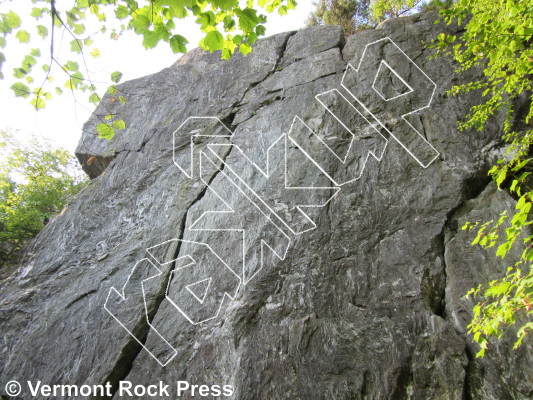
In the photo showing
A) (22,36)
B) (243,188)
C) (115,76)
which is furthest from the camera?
(243,188)

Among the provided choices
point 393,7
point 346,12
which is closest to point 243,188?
point 393,7

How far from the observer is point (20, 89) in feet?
10.8

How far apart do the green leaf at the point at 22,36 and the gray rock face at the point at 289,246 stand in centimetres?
324

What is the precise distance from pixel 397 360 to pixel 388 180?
2.51 m

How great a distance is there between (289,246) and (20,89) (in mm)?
3675

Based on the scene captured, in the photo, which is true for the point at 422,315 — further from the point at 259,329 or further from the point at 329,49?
the point at 329,49

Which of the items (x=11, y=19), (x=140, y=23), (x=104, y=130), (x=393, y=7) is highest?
(x=11, y=19)

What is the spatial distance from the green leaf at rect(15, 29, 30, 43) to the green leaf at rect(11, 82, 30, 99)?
1.36 ft

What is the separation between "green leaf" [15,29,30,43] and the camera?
3.13 m

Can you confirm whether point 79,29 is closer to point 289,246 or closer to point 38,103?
point 38,103

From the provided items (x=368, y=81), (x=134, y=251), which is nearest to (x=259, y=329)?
(x=134, y=251)

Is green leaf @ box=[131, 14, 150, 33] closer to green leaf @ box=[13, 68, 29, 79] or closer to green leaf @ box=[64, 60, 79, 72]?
green leaf @ box=[64, 60, 79, 72]

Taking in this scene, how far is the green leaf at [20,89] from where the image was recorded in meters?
3.27

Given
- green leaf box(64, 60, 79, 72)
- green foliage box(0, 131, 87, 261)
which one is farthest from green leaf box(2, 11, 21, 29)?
green foliage box(0, 131, 87, 261)
